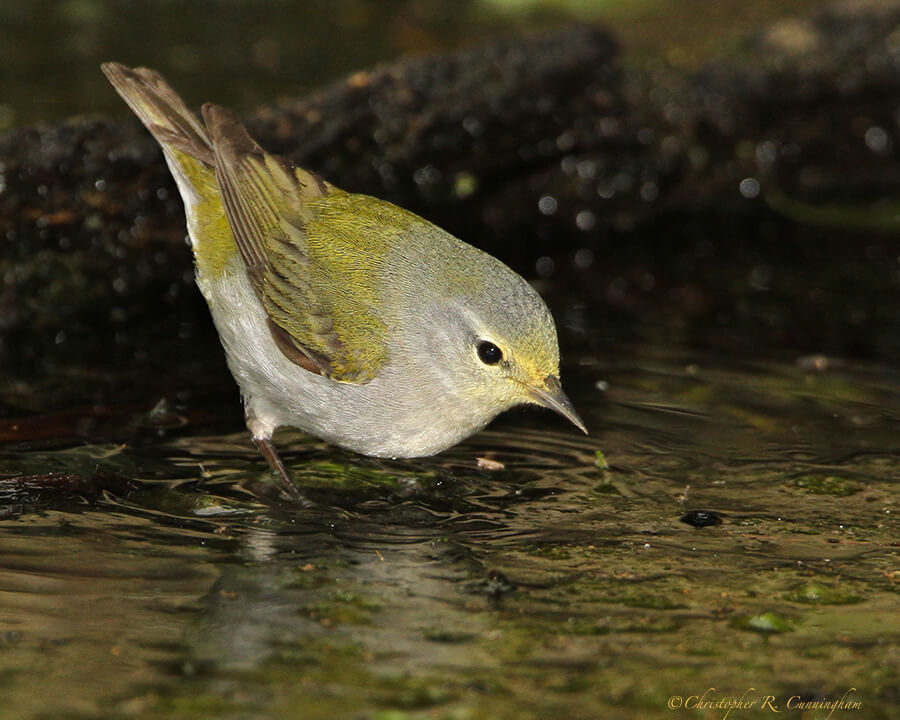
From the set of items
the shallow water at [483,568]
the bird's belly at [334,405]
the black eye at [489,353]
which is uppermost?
the black eye at [489,353]

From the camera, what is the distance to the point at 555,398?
16.5 ft

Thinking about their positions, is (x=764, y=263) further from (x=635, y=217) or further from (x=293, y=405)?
(x=293, y=405)

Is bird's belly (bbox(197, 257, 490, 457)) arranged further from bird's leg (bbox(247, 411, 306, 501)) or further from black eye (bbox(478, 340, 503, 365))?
black eye (bbox(478, 340, 503, 365))

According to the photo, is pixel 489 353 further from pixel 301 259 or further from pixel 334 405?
pixel 301 259

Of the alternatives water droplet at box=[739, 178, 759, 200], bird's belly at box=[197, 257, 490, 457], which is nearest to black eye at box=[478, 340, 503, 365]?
bird's belly at box=[197, 257, 490, 457]

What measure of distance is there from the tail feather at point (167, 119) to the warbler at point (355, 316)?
0.44ft

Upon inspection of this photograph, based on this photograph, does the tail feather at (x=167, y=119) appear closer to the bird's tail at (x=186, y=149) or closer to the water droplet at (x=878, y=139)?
the bird's tail at (x=186, y=149)

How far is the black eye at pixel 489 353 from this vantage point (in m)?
5.04

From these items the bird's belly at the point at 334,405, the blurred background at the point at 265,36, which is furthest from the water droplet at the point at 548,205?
the bird's belly at the point at 334,405

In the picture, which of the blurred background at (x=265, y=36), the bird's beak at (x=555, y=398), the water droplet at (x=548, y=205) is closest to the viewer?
the bird's beak at (x=555, y=398)

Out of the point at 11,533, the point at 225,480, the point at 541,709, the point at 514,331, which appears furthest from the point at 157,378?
the point at 541,709

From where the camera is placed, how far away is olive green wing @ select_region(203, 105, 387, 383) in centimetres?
533

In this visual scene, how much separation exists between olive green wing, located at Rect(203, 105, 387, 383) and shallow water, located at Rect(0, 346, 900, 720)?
619mm

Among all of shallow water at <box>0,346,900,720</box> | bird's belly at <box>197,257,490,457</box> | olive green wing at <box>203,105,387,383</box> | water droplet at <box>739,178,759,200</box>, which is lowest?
shallow water at <box>0,346,900,720</box>
